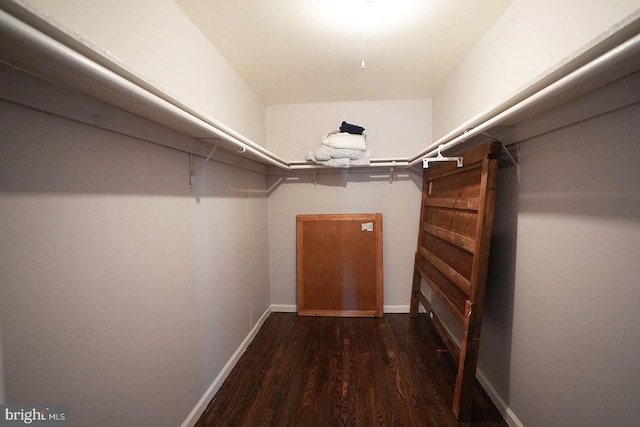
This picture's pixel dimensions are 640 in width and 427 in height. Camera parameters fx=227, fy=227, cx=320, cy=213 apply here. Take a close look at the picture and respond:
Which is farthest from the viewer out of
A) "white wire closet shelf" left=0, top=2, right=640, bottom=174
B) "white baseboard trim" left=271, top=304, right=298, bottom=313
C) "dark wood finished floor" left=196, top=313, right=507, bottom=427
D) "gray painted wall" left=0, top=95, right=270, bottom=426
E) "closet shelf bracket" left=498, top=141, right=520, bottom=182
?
"white baseboard trim" left=271, top=304, right=298, bottom=313

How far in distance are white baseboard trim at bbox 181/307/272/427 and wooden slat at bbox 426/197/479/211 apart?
6.36ft

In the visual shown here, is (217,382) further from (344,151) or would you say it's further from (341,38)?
(341,38)

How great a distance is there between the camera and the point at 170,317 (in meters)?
1.12

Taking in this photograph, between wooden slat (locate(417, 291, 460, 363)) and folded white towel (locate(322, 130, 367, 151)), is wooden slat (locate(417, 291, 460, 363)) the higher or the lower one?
the lower one

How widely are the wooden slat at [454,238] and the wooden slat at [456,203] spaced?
18 centimetres

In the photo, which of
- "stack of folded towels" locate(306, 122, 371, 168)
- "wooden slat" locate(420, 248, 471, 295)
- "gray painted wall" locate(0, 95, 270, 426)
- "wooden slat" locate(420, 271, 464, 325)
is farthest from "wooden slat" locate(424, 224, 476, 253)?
"gray painted wall" locate(0, 95, 270, 426)

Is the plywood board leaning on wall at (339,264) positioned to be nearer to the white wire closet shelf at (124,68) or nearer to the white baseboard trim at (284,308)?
the white baseboard trim at (284,308)

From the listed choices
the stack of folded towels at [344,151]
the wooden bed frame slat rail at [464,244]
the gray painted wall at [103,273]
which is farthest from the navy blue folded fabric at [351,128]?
the gray painted wall at [103,273]

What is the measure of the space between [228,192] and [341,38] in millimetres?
1280

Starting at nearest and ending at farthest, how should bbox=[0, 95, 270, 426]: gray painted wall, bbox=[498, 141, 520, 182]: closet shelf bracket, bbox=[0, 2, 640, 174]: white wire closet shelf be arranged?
bbox=[0, 2, 640, 174]: white wire closet shelf, bbox=[0, 95, 270, 426]: gray painted wall, bbox=[498, 141, 520, 182]: closet shelf bracket

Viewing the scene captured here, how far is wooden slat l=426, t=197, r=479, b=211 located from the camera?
135 cm

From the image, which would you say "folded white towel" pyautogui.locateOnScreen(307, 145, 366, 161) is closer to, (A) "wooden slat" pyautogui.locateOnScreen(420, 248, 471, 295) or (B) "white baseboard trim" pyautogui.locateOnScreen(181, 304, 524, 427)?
(A) "wooden slat" pyautogui.locateOnScreen(420, 248, 471, 295)

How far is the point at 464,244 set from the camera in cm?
139

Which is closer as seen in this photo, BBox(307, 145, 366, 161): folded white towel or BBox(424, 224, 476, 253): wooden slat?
BBox(424, 224, 476, 253): wooden slat
